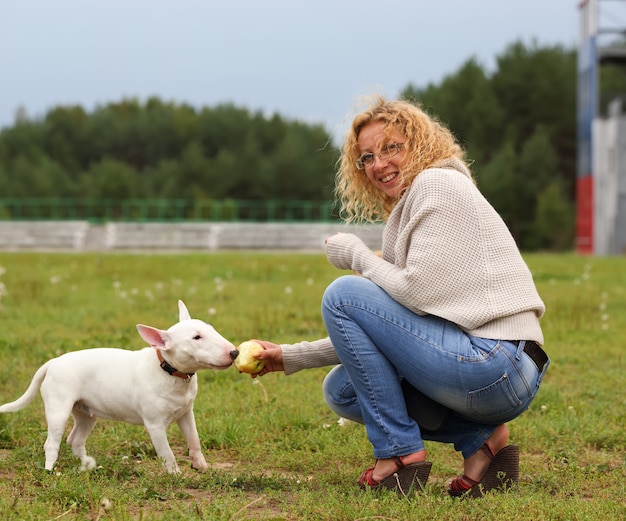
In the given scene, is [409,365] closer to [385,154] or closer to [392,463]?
[392,463]

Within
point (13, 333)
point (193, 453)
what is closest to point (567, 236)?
point (13, 333)

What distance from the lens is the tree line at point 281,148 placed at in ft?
156

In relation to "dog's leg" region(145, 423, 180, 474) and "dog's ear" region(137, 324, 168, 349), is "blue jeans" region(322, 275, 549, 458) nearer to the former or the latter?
"dog's ear" region(137, 324, 168, 349)

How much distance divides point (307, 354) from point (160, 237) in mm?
27476

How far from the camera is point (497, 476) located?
13.0ft

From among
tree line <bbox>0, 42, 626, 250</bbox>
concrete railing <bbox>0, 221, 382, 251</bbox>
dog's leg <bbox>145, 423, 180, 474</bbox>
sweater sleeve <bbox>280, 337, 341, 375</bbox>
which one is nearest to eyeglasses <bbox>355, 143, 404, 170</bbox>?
sweater sleeve <bbox>280, 337, 341, 375</bbox>

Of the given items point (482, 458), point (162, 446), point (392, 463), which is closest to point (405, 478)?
point (392, 463)

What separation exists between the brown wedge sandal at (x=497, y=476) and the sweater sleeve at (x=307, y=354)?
30.2 inches

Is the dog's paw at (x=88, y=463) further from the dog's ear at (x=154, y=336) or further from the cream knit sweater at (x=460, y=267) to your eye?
the cream knit sweater at (x=460, y=267)

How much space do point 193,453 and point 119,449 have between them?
0.59 m

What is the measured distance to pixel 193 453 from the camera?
437 cm

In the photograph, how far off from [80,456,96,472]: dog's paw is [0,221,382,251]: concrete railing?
25740 millimetres

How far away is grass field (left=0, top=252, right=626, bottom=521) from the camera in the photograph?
139 inches

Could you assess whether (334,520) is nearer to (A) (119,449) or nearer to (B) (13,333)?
(A) (119,449)
